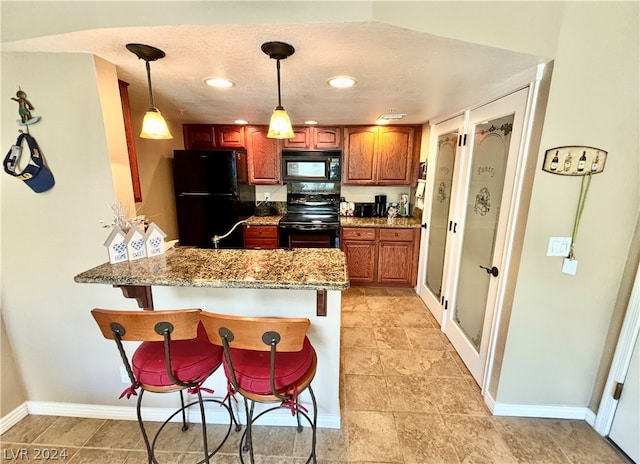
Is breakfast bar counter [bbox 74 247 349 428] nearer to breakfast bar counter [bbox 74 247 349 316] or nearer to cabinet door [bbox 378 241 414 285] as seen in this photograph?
breakfast bar counter [bbox 74 247 349 316]

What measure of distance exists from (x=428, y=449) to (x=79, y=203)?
7.98 ft

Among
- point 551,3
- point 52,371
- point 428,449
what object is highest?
point 551,3

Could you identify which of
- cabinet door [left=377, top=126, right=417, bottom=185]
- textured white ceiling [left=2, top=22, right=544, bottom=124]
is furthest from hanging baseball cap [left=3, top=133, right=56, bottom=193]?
cabinet door [left=377, top=126, right=417, bottom=185]

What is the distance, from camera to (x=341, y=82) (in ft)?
5.69

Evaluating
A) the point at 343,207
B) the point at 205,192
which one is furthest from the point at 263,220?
the point at 343,207

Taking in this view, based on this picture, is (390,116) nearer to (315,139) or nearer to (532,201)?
(315,139)

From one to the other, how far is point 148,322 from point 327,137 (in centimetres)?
304

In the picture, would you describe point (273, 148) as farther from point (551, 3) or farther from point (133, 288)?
point (551, 3)

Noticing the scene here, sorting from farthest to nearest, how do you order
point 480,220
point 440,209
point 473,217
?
1. point 440,209
2. point 473,217
3. point 480,220

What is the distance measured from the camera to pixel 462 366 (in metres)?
2.29

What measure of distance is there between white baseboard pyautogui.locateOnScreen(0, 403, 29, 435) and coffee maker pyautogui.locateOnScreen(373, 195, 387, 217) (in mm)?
3734

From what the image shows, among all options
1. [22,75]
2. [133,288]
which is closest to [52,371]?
[133,288]

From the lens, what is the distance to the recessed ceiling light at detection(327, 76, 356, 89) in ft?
5.47

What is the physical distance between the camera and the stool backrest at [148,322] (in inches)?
43.8
